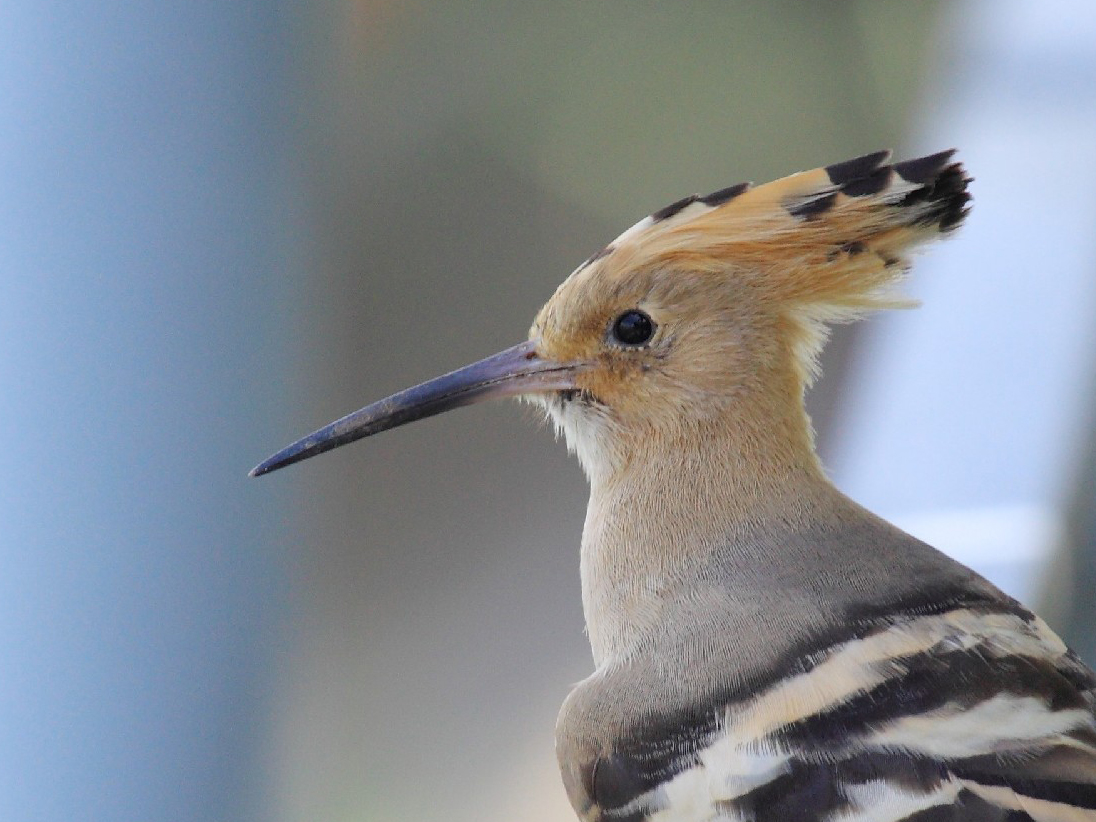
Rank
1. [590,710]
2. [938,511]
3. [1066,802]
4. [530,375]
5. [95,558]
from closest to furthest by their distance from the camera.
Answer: [1066,802]
[590,710]
[530,375]
[95,558]
[938,511]

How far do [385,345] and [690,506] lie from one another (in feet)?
2.74

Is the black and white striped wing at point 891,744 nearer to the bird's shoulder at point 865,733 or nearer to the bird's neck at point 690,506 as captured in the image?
the bird's shoulder at point 865,733

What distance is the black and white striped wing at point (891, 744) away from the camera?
589 millimetres

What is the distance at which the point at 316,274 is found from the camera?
4.95 ft

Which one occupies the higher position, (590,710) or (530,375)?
(530,375)

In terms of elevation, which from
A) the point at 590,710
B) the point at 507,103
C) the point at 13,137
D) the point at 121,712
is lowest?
the point at 121,712

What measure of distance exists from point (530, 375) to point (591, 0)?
82cm

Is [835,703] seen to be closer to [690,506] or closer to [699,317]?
[690,506]

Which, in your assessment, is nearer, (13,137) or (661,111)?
(13,137)

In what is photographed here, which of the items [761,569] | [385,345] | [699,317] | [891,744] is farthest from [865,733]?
[385,345]

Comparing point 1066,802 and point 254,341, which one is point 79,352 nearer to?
point 254,341

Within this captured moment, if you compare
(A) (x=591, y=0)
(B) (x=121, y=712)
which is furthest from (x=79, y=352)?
(A) (x=591, y=0)

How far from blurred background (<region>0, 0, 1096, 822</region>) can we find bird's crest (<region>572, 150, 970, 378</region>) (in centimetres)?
60

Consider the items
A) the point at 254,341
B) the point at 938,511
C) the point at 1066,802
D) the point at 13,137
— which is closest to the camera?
the point at 1066,802
